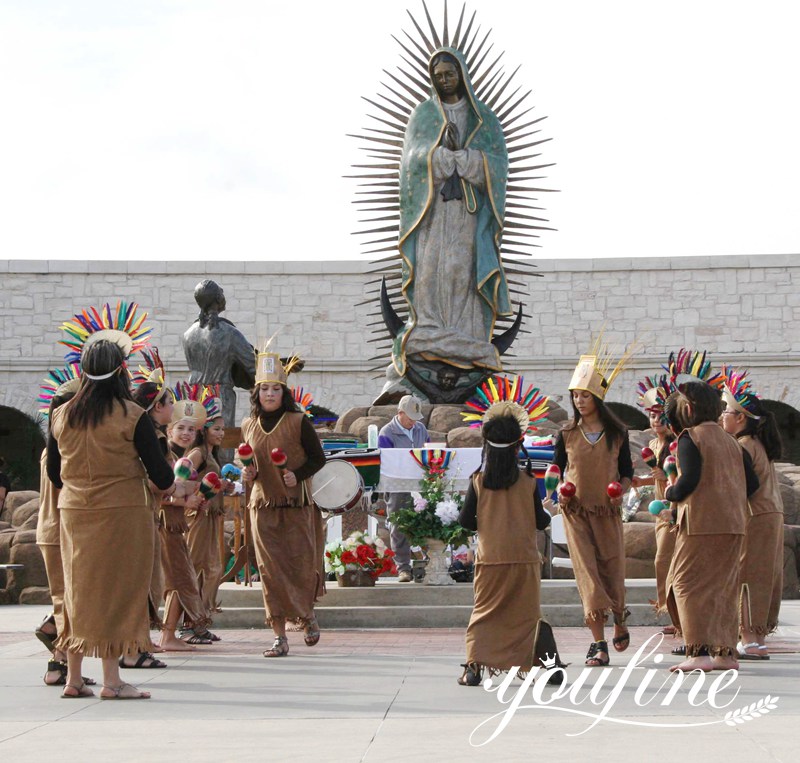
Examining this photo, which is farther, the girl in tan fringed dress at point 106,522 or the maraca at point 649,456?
the maraca at point 649,456

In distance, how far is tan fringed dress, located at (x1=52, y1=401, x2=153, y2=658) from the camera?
5.83 m

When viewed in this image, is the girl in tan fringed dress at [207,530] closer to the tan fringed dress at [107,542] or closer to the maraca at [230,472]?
the maraca at [230,472]

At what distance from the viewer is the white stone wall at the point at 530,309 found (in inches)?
980

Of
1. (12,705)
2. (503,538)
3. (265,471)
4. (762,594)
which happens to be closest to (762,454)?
(762,594)

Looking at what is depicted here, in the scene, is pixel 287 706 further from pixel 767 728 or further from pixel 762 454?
pixel 762 454

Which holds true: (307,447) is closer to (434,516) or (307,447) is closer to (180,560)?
(180,560)

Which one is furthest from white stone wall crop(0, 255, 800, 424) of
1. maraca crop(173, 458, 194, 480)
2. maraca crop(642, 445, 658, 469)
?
maraca crop(173, 458, 194, 480)

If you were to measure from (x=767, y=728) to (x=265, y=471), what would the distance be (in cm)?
387

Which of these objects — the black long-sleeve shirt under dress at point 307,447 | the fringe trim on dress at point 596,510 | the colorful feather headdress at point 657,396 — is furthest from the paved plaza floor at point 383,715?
the colorful feather headdress at point 657,396

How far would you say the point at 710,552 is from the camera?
6.63 metres

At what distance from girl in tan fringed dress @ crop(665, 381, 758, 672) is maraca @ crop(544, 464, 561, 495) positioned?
614 mm

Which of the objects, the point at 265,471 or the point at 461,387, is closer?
the point at 265,471

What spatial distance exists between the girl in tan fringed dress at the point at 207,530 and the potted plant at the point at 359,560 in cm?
153

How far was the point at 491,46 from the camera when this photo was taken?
51.3ft
